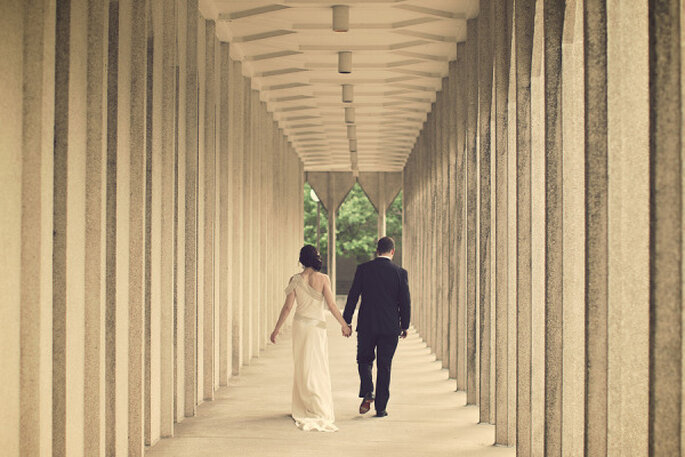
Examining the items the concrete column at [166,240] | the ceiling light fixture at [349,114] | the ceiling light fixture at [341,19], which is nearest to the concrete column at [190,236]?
the concrete column at [166,240]

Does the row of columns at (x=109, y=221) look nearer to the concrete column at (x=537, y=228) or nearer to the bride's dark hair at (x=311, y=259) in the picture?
the bride's dark hair at (x=311, y=259)

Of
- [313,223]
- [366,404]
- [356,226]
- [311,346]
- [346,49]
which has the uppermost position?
[346,49]

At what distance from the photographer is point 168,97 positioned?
25.5ft

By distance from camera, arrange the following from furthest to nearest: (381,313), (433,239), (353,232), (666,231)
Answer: (353,232)
(433,239)
(381,313)
(666,231)

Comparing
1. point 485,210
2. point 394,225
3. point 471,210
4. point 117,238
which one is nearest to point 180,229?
point 117,238

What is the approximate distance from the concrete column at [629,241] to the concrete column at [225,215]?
7240mm

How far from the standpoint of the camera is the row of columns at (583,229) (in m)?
3.32

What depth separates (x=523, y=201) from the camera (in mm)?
6707

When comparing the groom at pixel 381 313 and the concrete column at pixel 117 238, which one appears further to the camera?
the groom at pixel 381 313

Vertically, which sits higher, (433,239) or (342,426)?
(433,239)

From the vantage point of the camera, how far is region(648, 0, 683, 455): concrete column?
325 cm

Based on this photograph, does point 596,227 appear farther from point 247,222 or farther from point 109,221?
point 247,222

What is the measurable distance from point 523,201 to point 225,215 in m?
5.41

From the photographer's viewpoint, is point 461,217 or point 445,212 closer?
point 461,217
